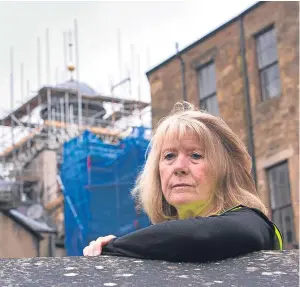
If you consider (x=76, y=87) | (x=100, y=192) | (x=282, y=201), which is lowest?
(x=282, y=201)

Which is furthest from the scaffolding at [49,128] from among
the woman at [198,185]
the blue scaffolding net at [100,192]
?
the woman at [198,185]

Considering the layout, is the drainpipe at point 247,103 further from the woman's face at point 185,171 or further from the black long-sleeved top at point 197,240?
the black long-sleeved top at point 197,240

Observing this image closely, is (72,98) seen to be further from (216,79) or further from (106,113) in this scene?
(216,79)

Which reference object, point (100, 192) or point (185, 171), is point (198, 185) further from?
point (100, 192)

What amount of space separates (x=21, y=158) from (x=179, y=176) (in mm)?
42135

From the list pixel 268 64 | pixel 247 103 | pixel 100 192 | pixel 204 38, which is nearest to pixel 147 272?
pixel 268 64

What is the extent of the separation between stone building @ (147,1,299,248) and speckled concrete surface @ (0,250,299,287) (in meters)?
13.1

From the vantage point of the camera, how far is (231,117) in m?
18.0

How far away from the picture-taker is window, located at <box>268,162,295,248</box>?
1576 centimetres

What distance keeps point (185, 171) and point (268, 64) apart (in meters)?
15.0

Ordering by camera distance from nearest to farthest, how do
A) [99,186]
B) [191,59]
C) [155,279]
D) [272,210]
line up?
[155,279] < [272,210] < [191,59] < [99,186]

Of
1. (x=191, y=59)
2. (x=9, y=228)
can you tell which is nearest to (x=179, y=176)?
(x=191, y=59)

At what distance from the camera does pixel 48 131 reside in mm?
43188

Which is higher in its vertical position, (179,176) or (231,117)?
(231,117)
